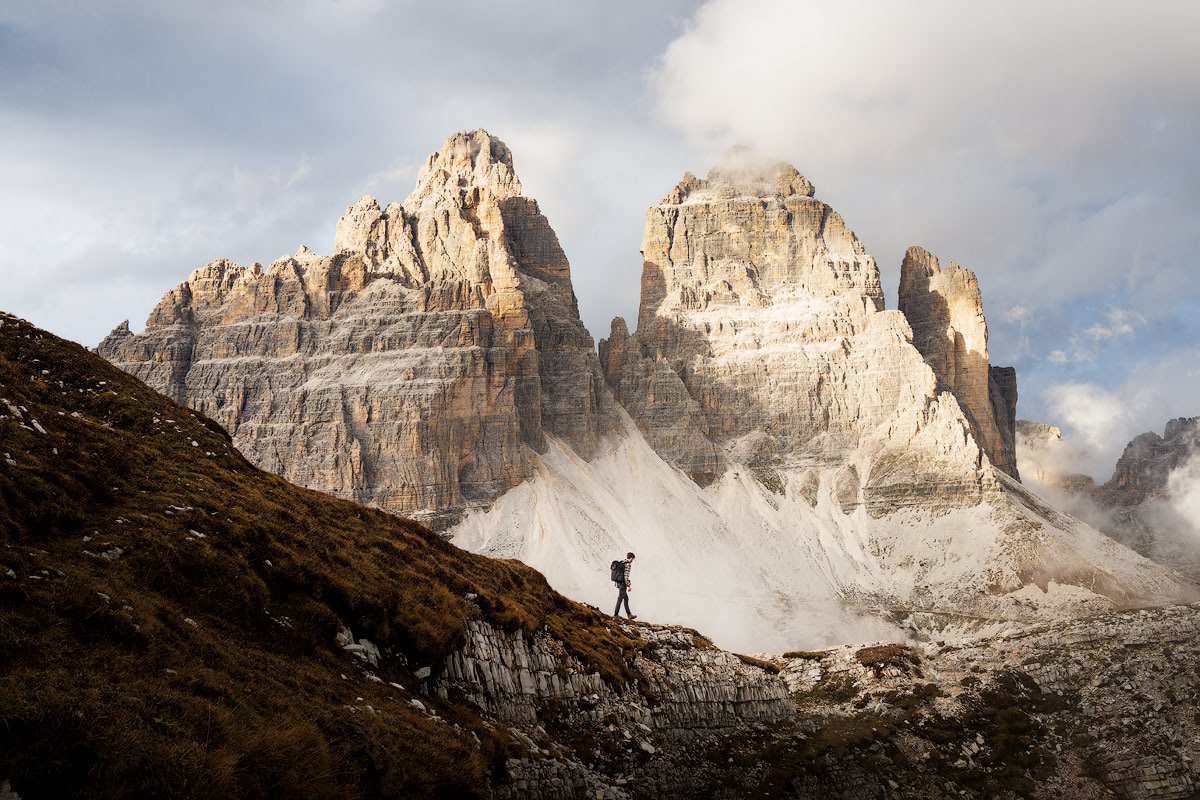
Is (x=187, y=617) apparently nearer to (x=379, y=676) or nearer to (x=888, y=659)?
(x=379, y=676)

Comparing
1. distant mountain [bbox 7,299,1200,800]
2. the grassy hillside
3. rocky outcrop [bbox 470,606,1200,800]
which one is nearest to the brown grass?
rocky outcrop [bbox 470,606,1200,800]

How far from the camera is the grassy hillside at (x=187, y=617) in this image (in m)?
15.2

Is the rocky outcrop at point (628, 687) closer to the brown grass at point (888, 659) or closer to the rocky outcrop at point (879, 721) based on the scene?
the rocky outcrop at point (879, 721)

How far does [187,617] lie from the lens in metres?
21.5

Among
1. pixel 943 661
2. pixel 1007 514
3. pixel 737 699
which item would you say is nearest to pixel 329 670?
pixel 737 699

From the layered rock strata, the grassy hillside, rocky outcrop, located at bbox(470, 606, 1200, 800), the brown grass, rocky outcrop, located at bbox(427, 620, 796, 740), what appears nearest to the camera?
the grassy hillside

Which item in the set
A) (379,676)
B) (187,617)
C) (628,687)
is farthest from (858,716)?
(187,617)

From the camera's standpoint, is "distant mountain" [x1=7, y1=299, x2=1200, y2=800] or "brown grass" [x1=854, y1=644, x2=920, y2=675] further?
"brown grass" [x1=854, y1=644, x2=920, y2=675]

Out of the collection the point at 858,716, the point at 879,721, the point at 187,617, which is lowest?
the point at 879,721

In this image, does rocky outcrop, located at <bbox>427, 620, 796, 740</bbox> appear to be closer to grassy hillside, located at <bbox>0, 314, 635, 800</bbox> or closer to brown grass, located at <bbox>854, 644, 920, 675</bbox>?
grassy hillside, located at <bbox>0, 314, 635, 800</bbox>

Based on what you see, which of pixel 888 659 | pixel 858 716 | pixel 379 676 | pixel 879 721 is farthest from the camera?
pixel 888 659

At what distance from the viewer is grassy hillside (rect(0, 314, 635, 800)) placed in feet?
49.9

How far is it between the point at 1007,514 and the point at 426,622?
7717 inches

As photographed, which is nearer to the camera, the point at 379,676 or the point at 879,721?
the point at 379,676
